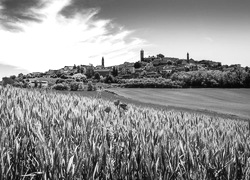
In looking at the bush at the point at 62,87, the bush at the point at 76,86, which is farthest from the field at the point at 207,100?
the bush at the point at 62,87

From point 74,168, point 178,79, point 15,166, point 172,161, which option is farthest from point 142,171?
point 178,79

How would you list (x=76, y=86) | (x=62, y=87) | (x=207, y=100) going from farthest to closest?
(x=207, y=100) < (x=76, y=86) < (x=62, y=87)

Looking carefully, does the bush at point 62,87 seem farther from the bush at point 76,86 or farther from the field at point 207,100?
the field at point 207,100

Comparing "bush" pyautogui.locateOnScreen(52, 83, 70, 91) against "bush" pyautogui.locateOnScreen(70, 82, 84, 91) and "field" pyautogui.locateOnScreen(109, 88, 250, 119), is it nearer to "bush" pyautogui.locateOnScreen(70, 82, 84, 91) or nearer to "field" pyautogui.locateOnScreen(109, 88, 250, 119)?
"bush" pyautogui.locateOnScreen(70, 82, 84, 91)

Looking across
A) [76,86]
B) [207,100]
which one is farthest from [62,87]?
[207,100]

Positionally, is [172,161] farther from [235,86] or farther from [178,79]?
[178,79]

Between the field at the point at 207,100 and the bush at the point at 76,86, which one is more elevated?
the bush at the point at 76,86

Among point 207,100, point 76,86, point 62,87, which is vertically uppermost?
point 76,86

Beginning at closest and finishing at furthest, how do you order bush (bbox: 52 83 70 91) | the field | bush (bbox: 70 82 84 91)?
1. the field
2. bush (bbox: 52 83 70 91)
3. bush (bbox: 70 82 84 91)

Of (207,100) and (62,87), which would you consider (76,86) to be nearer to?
(62,87)

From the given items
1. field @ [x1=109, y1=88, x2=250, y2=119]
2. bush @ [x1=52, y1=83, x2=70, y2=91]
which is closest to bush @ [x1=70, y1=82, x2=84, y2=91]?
bush @ [x1=52, y1=83, x2=70, y2=91]

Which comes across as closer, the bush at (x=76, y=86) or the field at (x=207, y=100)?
the field at (x=207, y=100)

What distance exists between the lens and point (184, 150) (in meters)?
1.80

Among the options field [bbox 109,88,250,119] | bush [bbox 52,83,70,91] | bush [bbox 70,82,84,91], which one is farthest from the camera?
bush [bbox 70,82,84,91]
